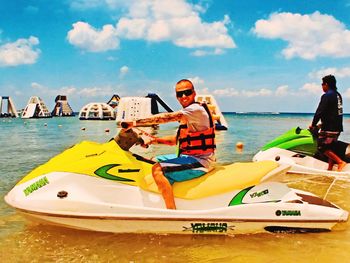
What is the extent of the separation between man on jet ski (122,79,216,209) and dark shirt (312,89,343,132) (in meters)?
3.90

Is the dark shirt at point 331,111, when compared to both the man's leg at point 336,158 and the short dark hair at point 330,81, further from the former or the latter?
the man's leg at point 336,158

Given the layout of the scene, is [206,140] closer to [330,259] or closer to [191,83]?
[191,83]

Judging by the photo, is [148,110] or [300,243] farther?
[148,110]

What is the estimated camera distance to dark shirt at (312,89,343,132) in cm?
740

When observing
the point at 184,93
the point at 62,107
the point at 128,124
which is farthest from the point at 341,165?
the point at 62,107

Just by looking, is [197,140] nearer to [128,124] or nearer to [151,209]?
[128,124]

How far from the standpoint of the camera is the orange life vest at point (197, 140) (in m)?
4.39

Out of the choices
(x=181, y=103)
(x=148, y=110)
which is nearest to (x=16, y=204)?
(x=181, y=103)

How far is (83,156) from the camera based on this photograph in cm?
454

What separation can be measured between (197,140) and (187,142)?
0.39 ft

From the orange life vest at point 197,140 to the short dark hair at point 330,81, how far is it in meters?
3.96

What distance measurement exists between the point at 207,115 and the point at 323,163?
5000mm

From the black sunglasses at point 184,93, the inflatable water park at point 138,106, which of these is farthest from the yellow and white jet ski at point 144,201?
the inflatable water park at point 138,106

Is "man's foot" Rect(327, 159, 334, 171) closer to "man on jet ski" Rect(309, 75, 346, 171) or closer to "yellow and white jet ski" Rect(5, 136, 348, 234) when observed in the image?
"man on jet ski" Rect(309, 75, 346, 171)
